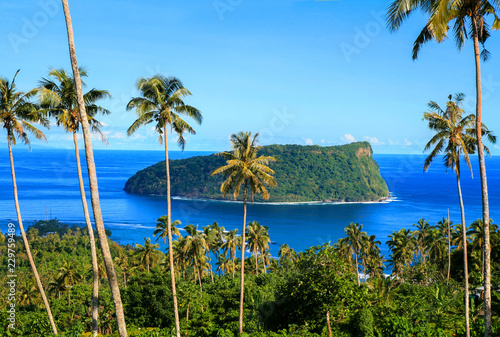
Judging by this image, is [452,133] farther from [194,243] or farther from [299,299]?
[194,243]

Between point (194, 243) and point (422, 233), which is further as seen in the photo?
point (422, 233)

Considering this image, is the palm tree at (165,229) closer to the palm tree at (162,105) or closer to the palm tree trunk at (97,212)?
the palm tree at (162,105)

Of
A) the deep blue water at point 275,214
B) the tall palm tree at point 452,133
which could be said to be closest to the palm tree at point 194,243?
the tall palm tree at point 452,133

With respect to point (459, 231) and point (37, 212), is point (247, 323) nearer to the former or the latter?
point (459, 231)

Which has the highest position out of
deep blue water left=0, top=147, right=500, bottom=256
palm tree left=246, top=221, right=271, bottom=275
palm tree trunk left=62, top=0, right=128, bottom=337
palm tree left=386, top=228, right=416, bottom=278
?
palm tree trunk left=62, top=0, right=128, bottom=337

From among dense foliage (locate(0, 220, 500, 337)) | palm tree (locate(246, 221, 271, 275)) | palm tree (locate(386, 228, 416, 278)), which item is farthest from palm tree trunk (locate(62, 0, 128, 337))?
palm tree (locate(386, 228, 416, 278))

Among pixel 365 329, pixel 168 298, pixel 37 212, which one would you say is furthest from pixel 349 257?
pixel 37 212

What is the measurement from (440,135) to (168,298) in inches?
944

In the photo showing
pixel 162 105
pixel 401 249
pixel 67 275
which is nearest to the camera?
pixel 162 105

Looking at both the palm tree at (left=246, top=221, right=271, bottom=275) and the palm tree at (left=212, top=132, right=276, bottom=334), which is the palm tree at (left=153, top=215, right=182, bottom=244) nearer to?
the palm tree at (left=212, top=132, right=276, bottom=334)

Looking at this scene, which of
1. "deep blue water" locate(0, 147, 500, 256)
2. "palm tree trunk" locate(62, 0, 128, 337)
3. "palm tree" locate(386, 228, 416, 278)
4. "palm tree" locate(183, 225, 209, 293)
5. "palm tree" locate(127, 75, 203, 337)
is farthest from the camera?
"deep blue water" locate(0, 147, 500, 256)

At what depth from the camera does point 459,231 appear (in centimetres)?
4216

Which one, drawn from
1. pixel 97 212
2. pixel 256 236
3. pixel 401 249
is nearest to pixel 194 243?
pixel 256 236

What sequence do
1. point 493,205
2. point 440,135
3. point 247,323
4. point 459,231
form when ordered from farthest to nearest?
point 493,205
point 459,231
point 247,323
point 440,135
